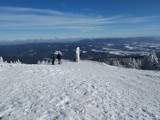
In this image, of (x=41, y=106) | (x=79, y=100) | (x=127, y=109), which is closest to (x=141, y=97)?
(x=127, y=109)

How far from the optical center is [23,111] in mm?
10438

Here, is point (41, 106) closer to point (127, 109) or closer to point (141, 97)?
point (127, 109)

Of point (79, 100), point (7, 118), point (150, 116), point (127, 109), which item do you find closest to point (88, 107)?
point (79, 100)

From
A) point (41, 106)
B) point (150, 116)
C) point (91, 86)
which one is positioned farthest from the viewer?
point (91, 86)

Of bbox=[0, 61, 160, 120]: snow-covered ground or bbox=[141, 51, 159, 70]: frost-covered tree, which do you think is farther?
bbox=[141, 51, 159, 70]: frost-covered tree

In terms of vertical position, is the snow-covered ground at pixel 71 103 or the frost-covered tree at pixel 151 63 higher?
the snow-covered ground at pixel 71 103

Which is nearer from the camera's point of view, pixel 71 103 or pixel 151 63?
pixel 71 103

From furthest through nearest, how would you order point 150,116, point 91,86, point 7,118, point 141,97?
point 91,86, point 141,97, point 150,116, point 7,118

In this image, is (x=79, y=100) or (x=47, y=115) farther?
(x=79, y=100)

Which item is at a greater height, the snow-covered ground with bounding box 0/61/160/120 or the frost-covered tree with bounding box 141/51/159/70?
the snow-covered ground with bounding box 0/61/160/120

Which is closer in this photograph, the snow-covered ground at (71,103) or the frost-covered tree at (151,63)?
the snow-covered ground at (71,103)

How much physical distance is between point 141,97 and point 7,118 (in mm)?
9119

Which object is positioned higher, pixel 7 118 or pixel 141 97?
pixel 7 118

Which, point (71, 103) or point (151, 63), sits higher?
point (71, 103)
